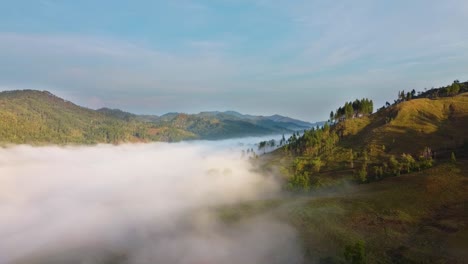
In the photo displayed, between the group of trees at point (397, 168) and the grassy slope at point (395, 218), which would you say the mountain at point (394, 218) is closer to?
the grassy slope at point (395, 218)

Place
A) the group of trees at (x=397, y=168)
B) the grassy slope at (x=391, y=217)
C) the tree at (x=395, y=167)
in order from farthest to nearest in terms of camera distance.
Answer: the tree at (x=395, y=167), the group of trees at (x=397, y=168), the grassy slope at (x=391, y=217)

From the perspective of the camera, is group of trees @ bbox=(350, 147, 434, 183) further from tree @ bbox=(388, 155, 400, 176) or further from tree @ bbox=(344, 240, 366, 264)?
tree @ bbox=(344, 240, 366, 264)

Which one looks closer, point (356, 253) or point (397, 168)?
point (356, 253)

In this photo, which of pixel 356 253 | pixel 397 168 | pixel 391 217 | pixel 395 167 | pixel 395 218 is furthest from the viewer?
pixel 395 167

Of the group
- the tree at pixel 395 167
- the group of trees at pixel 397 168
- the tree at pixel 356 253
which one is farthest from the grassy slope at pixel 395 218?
the tree at pixel 395 167

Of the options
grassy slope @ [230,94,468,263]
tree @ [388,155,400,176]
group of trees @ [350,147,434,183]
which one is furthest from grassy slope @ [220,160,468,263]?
group of trees @ [350,147,434,183]

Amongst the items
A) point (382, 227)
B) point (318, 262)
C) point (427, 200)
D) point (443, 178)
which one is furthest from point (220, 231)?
point (443, 178)


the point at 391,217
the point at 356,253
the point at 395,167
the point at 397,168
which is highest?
the point at 395,167

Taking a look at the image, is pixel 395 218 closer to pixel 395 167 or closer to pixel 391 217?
pixel 391 217

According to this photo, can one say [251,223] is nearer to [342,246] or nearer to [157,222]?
[342,246]

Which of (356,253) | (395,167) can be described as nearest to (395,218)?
(356,253)

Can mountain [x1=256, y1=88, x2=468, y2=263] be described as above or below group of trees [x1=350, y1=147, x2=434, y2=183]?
below
